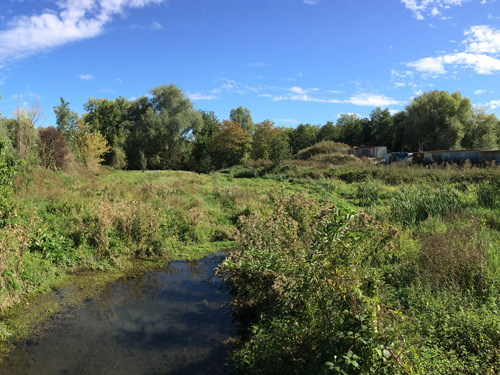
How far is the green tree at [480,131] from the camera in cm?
4347

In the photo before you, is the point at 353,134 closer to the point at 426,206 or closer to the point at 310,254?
the point at 426,206

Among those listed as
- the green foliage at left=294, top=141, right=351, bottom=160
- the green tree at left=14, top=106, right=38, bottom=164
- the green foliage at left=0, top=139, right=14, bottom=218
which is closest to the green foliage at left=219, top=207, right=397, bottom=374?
the green foliage at left=0, top=139, right=14, bottom=218

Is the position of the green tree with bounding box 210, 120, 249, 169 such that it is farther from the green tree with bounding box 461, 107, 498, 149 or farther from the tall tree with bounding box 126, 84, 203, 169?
the green tree with bounding box 461, 107, 498, 149

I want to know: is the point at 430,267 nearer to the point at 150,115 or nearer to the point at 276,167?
the point at 276,167

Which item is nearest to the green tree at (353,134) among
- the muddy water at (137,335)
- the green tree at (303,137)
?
the green tree at (303,137)

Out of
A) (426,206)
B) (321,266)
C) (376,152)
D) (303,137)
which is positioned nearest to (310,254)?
(321,266)

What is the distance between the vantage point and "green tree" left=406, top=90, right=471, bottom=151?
1695 inches

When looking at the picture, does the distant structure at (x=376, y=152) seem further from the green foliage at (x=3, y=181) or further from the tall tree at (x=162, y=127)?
the green foliage at (x=3, y=181)

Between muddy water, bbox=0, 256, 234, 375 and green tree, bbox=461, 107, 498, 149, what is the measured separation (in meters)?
48.8

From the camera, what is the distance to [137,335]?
17.4 ft

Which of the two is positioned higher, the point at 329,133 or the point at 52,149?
the point at 329,133

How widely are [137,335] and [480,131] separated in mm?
51886

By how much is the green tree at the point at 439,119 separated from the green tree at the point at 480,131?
1335 millimetres

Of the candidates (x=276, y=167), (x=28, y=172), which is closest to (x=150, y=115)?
(x=276, y=167)
